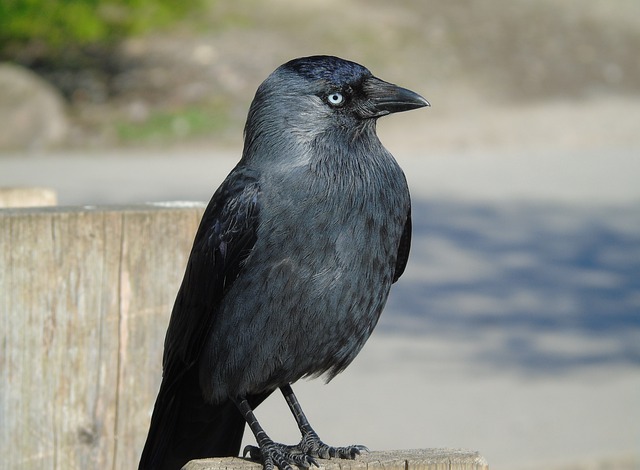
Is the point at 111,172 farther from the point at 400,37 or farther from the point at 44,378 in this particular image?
the point at 44,378

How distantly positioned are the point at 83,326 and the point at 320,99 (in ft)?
3.55

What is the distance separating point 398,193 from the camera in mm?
3279

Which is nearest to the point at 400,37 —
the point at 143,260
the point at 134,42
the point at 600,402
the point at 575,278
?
the point at 134,42

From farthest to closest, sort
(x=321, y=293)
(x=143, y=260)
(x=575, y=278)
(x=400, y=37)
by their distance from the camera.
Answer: (x=400, y=37) < (x=575, y=278) < (x=143, y=260) < (x=321, y=293)

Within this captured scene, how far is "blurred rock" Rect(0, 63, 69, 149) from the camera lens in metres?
19.0

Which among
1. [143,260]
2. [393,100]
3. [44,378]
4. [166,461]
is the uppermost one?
[393,100]

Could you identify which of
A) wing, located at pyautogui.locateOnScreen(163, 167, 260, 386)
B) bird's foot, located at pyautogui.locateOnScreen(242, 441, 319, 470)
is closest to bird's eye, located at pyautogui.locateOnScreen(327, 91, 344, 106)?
wing, located at pyautogui.locateOnScreen(163, 167, 260, 386)

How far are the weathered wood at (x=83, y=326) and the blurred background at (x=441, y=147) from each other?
110 inches

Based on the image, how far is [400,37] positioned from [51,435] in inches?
855

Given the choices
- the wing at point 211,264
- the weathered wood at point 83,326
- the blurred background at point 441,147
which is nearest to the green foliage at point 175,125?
the blurred background at point 441,147

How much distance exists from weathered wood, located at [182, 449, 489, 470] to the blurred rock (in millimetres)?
17211

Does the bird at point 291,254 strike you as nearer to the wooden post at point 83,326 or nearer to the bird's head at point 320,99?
the bird's head at point 320,99

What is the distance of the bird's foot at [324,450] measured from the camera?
2.90 m

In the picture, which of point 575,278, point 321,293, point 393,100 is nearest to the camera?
point 321,293
